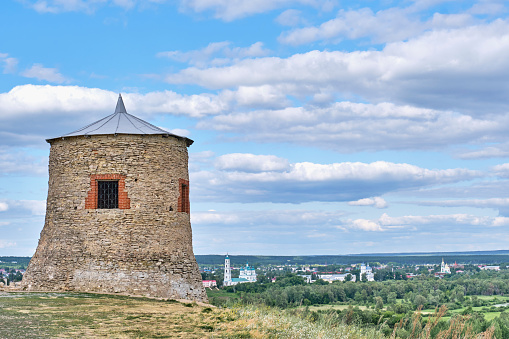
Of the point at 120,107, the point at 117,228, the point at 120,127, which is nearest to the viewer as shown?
the point at 117,228

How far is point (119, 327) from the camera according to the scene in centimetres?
1015

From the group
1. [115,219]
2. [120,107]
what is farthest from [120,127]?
[115,219]

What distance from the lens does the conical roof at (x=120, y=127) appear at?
1661cm

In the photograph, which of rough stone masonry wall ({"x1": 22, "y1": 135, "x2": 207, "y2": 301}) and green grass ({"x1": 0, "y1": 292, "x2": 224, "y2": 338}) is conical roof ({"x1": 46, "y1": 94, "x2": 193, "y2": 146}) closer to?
rough stone masonry wall ({"x1": 22, "y1": 135, "x2": 207, "y2": 301})

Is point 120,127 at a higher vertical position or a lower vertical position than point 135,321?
higher

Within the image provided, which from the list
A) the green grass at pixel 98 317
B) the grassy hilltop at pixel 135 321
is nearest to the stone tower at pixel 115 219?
the green grass at pixel 98 317

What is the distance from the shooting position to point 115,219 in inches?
633

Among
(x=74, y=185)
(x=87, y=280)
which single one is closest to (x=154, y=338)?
(x=87, y=280)

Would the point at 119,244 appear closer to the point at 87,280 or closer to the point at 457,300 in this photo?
the point at 87,280

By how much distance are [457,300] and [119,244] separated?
6952 cm

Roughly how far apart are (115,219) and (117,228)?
28 cm

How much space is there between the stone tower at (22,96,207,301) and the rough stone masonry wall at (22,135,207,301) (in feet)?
0.09

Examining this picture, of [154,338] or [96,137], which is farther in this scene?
[96,137]

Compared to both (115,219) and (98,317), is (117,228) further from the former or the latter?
(98,317)
